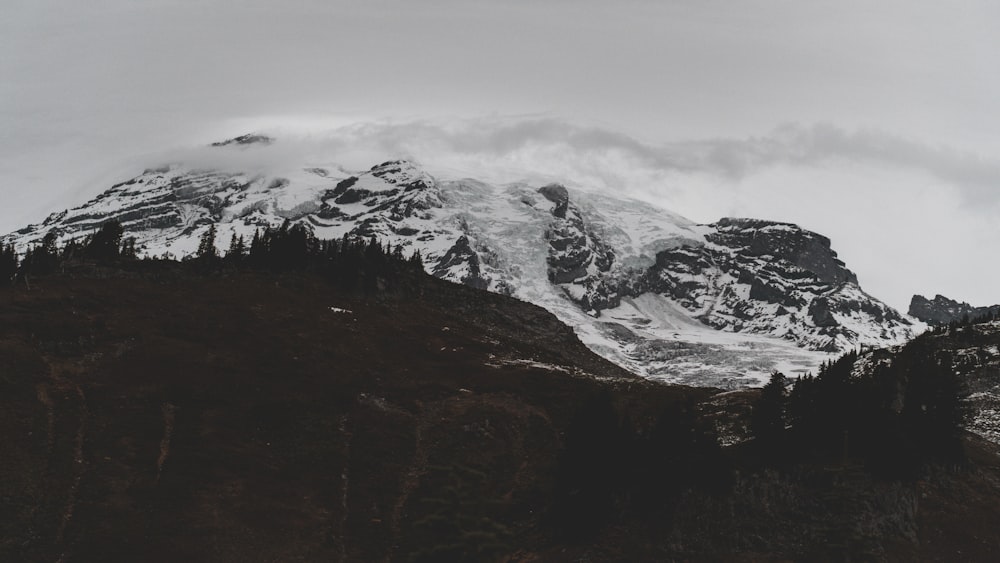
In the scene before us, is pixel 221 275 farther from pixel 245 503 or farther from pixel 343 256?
pixel 245 503

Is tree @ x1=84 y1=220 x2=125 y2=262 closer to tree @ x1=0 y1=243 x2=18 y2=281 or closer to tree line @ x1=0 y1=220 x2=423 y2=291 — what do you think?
tree line @ x1=0 y1=220 x2=423 y2=291

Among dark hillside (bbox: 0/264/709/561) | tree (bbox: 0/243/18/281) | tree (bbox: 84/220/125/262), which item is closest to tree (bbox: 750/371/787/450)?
dark hillside (bbox: 0/264/709/561)

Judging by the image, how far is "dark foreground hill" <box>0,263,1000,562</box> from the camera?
262 ft

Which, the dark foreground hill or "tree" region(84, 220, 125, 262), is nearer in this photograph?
the dark foreground hill

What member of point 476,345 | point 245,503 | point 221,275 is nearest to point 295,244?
point 221,275

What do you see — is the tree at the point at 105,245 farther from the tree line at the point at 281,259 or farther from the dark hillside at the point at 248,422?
the dark hillside at the point at 248,422

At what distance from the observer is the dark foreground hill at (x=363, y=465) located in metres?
79.9

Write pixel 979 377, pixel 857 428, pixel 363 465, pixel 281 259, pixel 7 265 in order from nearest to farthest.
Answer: pixel 857 428
pixel 363 465
pixel 7 265
pixel 979 377
pixel 281 259

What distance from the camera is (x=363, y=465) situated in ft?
332

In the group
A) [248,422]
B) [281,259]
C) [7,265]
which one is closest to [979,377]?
[281,259]

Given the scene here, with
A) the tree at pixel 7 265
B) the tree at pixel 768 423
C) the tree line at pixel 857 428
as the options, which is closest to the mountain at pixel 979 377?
the tree line at pixel 857 428

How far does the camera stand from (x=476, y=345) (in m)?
154

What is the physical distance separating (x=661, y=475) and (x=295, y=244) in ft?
379

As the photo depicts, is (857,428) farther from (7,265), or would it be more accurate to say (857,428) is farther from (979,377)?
(7,265)
